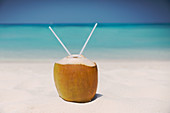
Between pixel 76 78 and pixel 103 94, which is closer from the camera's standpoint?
pixel 76 78

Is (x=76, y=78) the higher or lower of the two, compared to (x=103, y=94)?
higher

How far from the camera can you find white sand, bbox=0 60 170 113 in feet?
4.86

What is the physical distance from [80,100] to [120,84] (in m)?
0.79

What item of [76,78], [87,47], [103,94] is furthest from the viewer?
[87,47]

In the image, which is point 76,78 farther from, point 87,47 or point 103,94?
point 87,47

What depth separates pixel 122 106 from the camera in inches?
60.5

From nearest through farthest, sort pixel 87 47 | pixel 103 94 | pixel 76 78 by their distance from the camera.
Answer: pixel 76 78, pixel 103 94, pixel 87 47

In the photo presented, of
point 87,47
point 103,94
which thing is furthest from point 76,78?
point 87,47

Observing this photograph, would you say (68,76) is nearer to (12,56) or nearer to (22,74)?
(22,74)

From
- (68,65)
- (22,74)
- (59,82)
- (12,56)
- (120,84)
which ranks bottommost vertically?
(12,56)

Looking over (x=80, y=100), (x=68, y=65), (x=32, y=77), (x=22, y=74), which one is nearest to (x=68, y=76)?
(x=68, y=65)

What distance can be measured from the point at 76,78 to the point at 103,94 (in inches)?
19.0

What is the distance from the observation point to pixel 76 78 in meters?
1.43

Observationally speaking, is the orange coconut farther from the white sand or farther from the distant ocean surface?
the distant ocean surface
